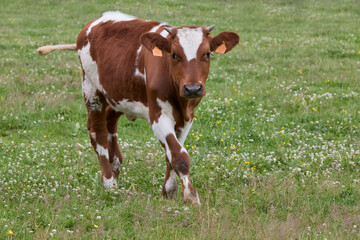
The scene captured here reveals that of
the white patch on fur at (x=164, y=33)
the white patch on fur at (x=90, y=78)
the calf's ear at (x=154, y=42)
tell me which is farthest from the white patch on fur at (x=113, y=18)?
the calf's ear at (x=154, y=42)

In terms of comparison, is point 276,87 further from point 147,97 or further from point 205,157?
point 147,97

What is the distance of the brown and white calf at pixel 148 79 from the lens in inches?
268

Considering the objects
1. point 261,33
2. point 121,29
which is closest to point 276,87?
point 121,29

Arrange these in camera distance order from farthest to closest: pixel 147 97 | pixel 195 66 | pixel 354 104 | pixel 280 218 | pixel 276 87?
pixel 276 87 < pixel 354 104 < pixel 147 97 < pixel 195 66 < pixel 280 218

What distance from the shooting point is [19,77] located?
1365 centimetres

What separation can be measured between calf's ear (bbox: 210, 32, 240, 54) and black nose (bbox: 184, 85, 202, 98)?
2.94 feet

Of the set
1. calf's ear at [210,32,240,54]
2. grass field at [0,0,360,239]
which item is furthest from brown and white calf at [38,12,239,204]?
grass field at [0,0,360,239]

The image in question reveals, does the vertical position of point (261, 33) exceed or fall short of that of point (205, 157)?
it falls short

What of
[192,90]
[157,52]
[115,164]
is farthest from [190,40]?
[115,164]

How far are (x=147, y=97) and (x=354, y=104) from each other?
585cm

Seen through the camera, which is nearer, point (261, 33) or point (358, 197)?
point (358, 197)

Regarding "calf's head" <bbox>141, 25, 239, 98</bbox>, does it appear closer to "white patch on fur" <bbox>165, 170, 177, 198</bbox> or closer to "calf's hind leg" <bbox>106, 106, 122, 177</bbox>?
"white patch on fur" <bbox>165, 170, 177, 198</bbox>

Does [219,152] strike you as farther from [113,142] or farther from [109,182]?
[109,182]

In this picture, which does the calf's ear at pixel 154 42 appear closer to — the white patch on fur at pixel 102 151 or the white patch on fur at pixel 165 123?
the white patch on fur at pixel 165 123
